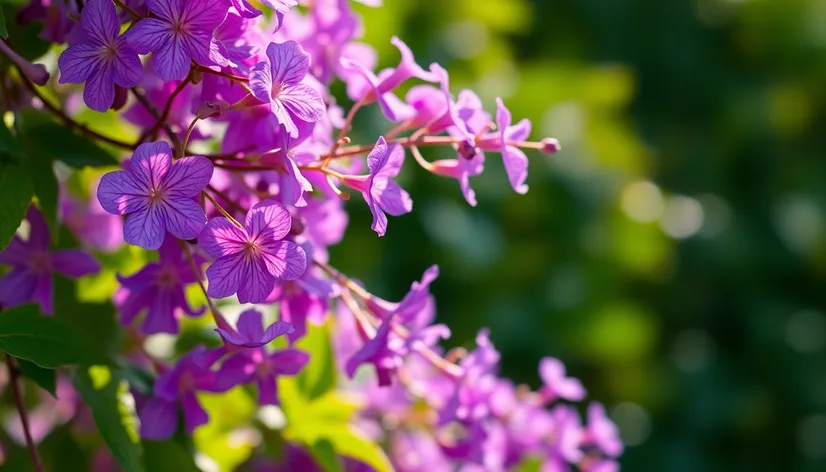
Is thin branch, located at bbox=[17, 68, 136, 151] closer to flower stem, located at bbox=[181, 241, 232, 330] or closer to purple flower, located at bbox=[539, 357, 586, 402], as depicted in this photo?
flower stem, located at bbox=[181, 241, 232, 330]

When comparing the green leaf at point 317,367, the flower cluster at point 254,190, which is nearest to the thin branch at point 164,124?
the flower cluster at point 254,190

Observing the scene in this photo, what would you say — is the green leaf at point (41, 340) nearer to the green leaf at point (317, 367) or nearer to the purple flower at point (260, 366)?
the purple flower at point (260, 366)

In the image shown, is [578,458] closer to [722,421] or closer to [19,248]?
[19,248]

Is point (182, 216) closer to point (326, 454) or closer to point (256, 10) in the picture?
point (256, 10)

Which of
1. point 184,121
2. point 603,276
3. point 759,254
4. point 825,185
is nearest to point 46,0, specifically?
point 184,121

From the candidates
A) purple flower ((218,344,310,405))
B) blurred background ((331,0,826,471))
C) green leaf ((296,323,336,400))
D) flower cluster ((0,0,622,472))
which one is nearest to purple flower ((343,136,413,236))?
flower cluster ((0,0,622,472))

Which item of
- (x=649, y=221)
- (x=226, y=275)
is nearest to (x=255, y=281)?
(x=226, y=275)
